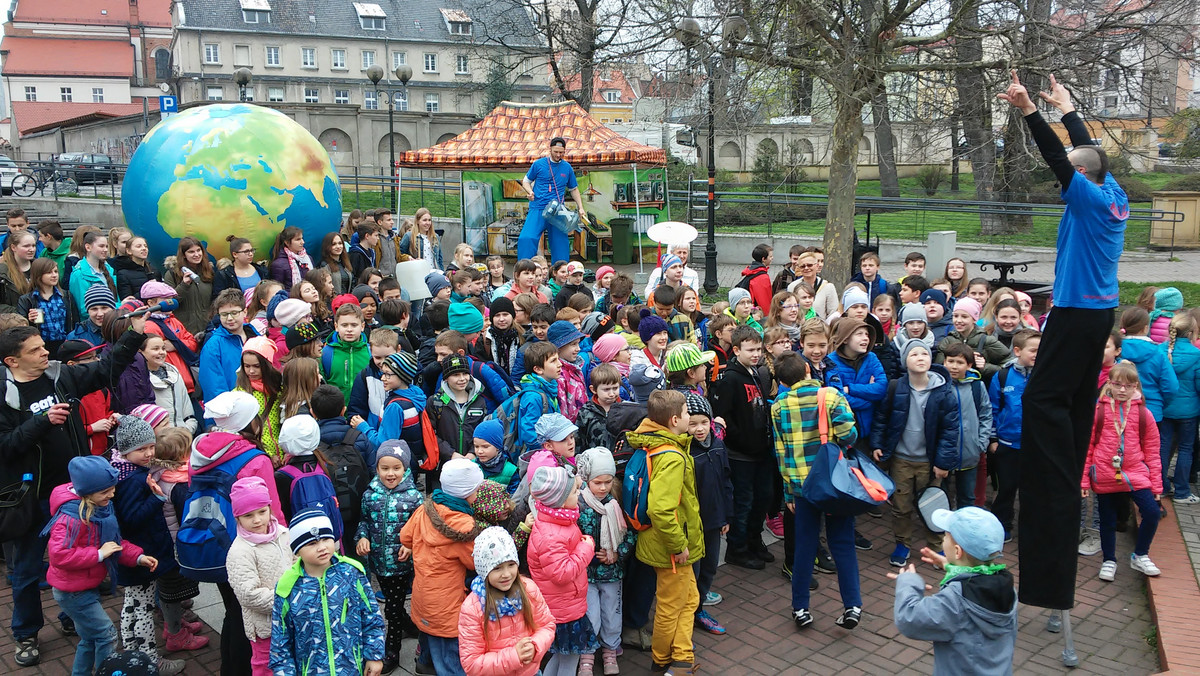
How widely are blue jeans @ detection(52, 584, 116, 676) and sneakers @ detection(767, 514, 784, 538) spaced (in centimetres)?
488

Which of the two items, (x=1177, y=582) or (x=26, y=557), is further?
(x=1177, y=582)

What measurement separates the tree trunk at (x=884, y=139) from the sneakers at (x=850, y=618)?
812 centimetres

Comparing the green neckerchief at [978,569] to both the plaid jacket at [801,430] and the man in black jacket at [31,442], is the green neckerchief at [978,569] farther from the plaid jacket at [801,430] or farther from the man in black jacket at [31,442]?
the man in black jacket at [31,442]

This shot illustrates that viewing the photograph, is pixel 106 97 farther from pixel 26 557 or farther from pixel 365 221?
pixel 26 557

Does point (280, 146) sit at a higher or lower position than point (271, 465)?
higher

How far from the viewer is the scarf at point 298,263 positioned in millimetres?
9438

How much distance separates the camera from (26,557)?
5.50m

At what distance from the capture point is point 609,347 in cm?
682

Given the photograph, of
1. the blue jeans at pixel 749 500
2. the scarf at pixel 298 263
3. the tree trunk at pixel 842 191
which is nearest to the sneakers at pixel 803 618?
the blue jeans at pixel 749 500

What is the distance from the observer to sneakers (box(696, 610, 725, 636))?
603 centimetres

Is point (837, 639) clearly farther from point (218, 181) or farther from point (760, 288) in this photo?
point (218, 181)

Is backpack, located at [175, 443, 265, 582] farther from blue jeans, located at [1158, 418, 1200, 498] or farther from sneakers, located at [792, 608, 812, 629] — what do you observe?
blue jeans, located at [1158, 418, 1200, 498]

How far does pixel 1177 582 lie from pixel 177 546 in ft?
21.9

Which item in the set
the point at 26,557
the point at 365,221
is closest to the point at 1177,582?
the point at 26,557
